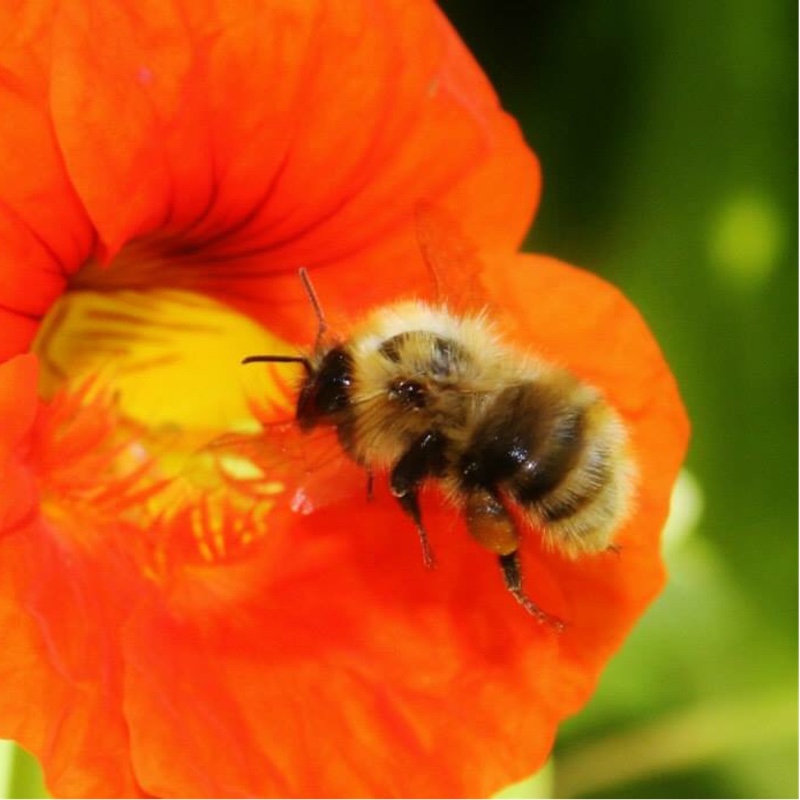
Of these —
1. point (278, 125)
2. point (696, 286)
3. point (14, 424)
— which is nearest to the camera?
point (14, 424)

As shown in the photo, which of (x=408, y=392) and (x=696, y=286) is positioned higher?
(x=408, y=392)

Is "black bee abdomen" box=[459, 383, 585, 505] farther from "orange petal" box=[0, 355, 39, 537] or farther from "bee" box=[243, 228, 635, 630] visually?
"orange petal" box=[0, 355, 39, 537]

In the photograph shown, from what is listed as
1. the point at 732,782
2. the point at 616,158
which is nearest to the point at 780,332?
the point at 616,158

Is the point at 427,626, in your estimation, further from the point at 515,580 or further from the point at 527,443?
the point at 527,443

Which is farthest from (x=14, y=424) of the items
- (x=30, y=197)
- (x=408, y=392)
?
(x=408, y=392)

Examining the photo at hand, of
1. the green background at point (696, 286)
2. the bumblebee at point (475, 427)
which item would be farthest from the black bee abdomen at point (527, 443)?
the green background at point (696, 286)
